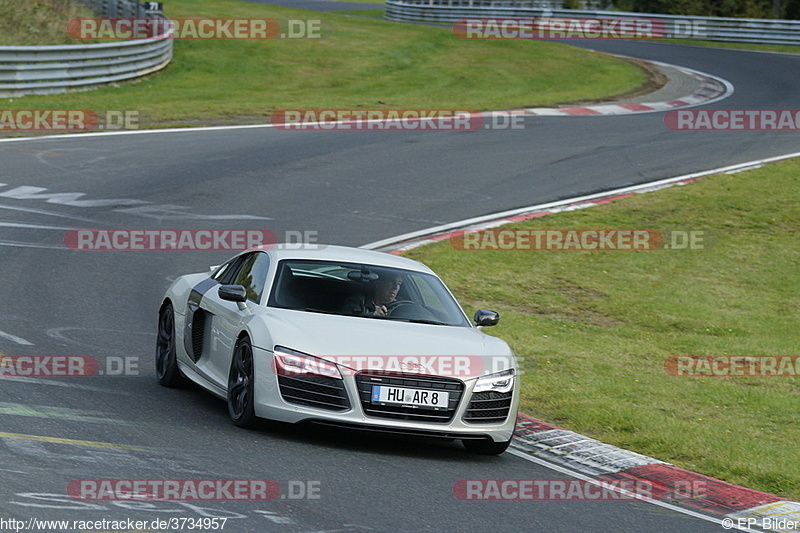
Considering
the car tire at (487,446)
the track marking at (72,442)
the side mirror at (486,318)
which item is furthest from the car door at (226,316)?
the car tire at (487,446)

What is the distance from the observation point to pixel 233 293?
28.5 ft

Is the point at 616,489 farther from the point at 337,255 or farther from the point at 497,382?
the point at 337,255

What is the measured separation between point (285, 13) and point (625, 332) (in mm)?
40402

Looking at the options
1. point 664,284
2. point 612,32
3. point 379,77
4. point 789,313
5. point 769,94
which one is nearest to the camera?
point 789,313

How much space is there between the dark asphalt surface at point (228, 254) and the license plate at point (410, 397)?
38 cm

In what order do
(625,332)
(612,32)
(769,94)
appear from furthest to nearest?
(612,32) → (769,94) → (625,332)

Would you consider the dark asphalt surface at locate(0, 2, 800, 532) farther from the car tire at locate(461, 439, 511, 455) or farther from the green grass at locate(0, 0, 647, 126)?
the green grass at locate(0, 0, 647, 126)

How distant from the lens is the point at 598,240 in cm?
1734

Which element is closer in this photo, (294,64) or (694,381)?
(694,381)

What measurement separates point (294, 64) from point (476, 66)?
5580 mm

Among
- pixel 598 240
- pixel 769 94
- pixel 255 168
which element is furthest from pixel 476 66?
pixel 598 240

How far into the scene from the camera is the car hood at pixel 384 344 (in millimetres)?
7989

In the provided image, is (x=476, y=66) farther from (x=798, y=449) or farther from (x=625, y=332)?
(x=798, y=449)

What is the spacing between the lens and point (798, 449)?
898 centimetres
